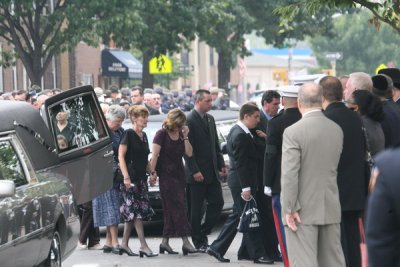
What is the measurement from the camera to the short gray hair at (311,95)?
353 inches

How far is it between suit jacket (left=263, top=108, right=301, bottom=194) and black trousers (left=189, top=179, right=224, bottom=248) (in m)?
2.97

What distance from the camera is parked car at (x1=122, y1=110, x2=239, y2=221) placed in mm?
15297

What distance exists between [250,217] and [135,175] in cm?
Result: 176

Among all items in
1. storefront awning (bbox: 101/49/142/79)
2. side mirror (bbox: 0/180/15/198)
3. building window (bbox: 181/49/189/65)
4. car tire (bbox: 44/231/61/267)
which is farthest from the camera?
building window (bbox: 181/49/189/65)

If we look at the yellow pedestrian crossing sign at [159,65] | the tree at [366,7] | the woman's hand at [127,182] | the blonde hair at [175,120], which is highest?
the tree at [366,7]

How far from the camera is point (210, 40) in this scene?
44594 mm

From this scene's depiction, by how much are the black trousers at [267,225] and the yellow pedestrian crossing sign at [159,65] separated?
24.1 meters

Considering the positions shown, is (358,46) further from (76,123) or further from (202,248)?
(76,123)

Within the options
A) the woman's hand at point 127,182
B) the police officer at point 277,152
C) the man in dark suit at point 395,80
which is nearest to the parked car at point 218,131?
the woman's hand at point 127,182

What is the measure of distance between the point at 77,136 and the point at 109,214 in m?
1.95

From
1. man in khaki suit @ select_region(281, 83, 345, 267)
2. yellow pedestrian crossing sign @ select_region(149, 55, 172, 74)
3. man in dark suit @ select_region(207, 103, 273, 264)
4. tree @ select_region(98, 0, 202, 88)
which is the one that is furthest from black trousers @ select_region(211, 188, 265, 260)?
yellow pedestrian crossing sign @ select_region(149, 55, 172, 74)

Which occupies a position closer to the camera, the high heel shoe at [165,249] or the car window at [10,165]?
the car window at [10,165]

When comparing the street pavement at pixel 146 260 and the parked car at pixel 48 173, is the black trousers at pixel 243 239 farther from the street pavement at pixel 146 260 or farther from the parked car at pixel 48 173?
the parked car at pixel 48 173

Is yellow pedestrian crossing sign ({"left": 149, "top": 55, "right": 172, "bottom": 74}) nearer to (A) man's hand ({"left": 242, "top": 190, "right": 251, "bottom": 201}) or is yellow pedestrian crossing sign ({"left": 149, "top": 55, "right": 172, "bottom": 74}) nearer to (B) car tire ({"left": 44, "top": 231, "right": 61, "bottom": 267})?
(A) man's hand ({"left": 242, "top": 190, "right": 251, "bottom": 201})
